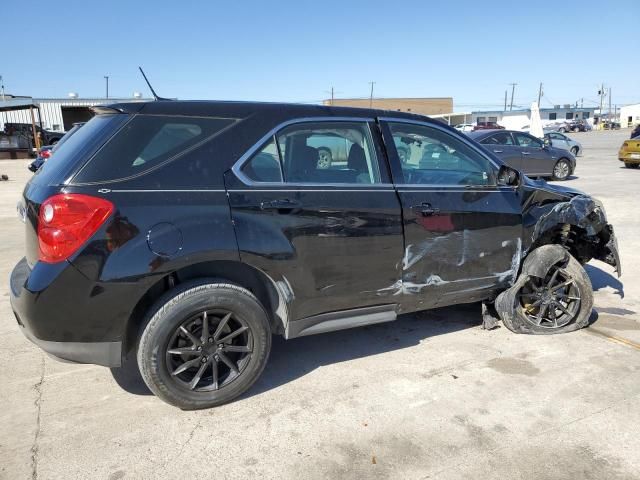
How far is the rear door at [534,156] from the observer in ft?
47.0

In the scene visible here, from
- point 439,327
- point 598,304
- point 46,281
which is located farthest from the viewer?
point 598,304

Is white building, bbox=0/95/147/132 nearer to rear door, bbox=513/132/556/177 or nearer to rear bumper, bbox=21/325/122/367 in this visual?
rear door, bbox=513/132/556/177

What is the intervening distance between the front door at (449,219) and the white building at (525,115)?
82417mm

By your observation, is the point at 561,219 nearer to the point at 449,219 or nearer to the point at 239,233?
the point at 449,219

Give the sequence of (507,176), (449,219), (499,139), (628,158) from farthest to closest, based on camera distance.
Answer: (628,158) → (499,139) → (507,176) → (449,219)

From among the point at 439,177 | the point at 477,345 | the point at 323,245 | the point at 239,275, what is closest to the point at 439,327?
the point at 477,345

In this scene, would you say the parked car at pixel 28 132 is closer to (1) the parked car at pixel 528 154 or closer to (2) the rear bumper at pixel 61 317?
(1) the parked car at pixel 528 154

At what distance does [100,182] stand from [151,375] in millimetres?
1115

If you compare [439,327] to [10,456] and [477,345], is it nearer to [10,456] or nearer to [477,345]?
[477,345]

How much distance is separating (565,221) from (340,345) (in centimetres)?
215

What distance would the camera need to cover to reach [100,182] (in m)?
2.59

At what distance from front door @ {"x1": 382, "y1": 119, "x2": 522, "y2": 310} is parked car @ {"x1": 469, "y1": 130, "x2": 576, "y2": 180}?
1030 cm

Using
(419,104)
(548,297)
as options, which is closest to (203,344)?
(548,297)

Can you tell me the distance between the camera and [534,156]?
Answer: 1444cm
